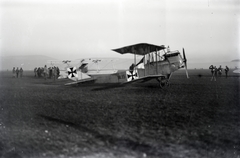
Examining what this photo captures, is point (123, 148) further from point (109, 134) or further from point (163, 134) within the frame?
point (163, 134)

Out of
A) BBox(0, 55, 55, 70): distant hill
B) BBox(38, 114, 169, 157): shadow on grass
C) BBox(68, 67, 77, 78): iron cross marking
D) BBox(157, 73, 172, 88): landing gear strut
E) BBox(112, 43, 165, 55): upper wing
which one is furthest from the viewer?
BBox(68, 67, 77, 78): iron cross marking

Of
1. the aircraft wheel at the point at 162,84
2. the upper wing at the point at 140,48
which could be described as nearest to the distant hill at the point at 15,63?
the upper wing at the point at 140,48

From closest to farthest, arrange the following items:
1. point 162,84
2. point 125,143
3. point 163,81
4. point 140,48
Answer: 1. point 125,143
2. point 140,48
3. point 163,81
4. point 162,84

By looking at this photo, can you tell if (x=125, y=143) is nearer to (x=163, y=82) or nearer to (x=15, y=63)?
(x=163, y=82)

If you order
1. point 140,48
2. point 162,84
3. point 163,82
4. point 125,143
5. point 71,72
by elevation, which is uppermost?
point 140,48

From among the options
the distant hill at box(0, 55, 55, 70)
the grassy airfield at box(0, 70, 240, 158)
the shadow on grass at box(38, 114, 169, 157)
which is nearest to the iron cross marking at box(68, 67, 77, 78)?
the distant hill at box(0, 55, 55, 70)

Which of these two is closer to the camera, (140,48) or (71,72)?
(140,48)

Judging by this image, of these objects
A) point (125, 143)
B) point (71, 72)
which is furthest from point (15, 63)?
point (125, 143)

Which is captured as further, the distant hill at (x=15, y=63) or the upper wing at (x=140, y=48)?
the upper wing at (x=140, y=48)

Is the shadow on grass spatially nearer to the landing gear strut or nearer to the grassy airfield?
the grassy airfield

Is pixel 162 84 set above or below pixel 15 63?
below

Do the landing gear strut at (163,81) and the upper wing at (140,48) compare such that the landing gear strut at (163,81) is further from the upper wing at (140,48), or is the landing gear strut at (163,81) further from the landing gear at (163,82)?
the upper wing at (140,48)
